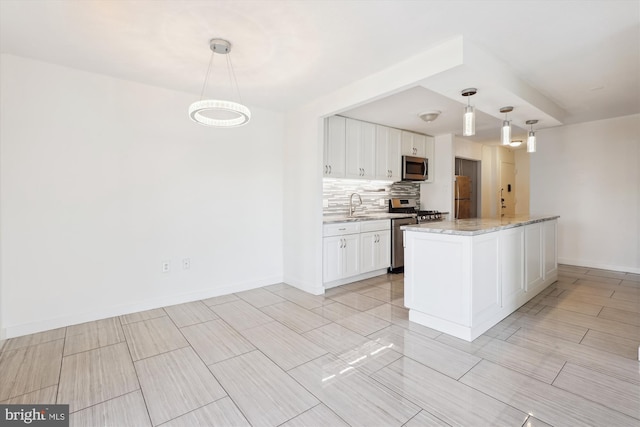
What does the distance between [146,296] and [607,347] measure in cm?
423

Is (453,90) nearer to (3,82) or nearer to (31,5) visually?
(31,5)

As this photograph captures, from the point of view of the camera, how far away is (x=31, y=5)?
194 cm

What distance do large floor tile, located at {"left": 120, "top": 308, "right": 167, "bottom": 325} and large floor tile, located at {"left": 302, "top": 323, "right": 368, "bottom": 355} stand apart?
162cm

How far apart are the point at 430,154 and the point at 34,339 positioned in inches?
237

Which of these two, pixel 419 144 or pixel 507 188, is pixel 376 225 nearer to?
pixel 419 144

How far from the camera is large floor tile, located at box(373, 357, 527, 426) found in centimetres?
162

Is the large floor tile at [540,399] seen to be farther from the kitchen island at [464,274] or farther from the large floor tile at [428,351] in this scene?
the kitchen island at [464,274]

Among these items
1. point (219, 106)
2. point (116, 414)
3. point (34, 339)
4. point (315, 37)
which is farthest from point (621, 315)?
point (34, 339)

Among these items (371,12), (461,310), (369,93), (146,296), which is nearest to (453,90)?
(369,93)

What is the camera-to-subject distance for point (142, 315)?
3117mm

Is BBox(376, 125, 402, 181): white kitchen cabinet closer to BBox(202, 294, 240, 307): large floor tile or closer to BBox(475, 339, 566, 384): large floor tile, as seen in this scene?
BBox(202, 294, 240, 307): large floor tile

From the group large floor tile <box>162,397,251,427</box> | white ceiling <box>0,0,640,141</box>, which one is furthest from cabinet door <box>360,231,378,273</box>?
large floor tile <box>162,397,251,427</box>

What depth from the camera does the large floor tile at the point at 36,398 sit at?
178 centimetres

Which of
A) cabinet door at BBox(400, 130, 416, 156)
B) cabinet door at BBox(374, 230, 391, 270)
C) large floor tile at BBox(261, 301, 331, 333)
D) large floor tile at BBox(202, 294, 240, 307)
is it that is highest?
cabinet door at BBox(400, 130, 416, 156)
